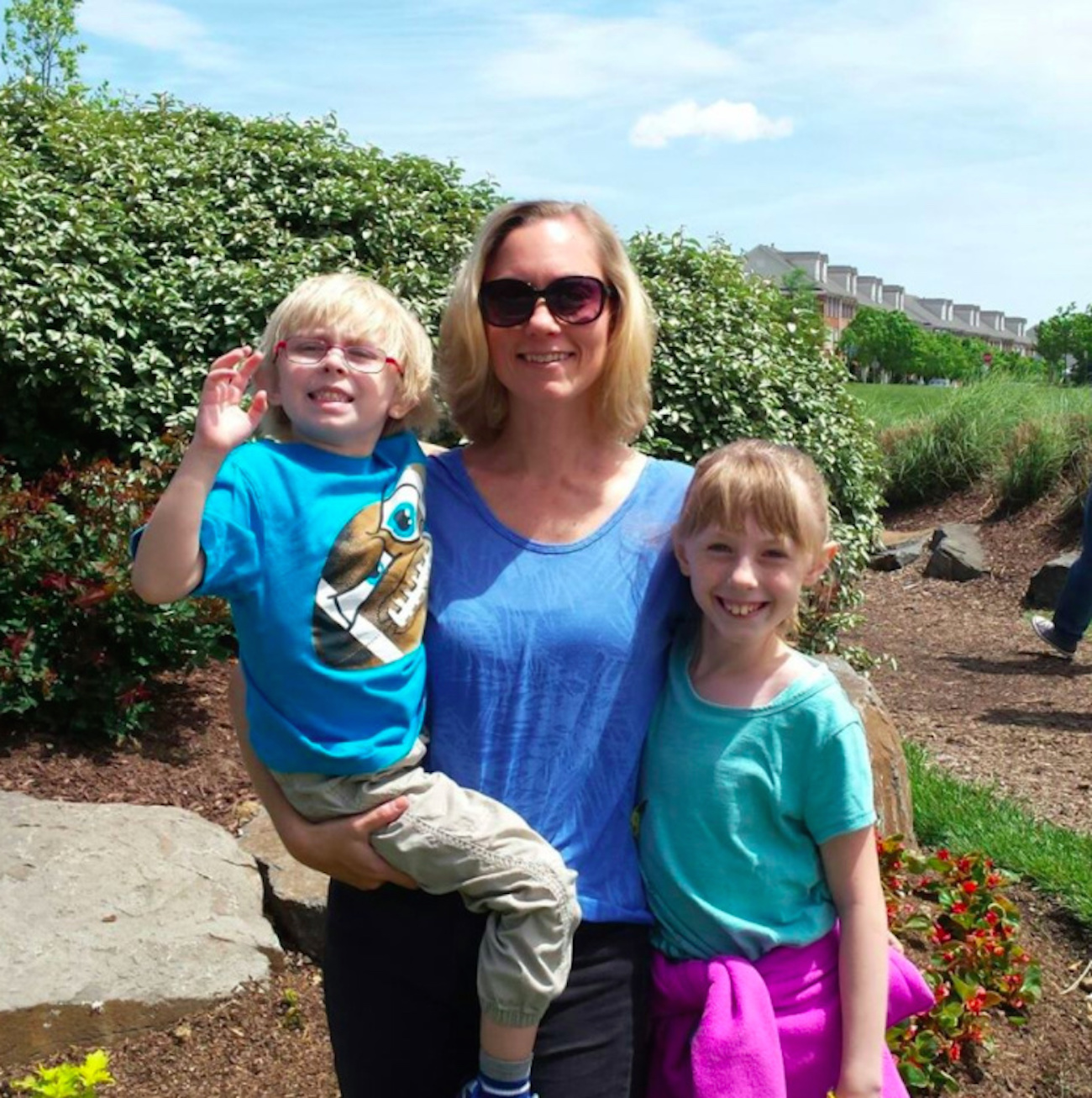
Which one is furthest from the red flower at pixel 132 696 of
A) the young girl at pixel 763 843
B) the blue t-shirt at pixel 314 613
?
the young girl at pixel 763 843

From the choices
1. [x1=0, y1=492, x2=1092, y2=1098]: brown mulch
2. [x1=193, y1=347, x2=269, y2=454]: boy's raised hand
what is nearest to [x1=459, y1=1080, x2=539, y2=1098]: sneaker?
[x1=193, y1=347, x2=269, y2=454]: boy's raised hand

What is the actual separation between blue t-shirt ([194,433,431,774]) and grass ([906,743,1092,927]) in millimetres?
3058

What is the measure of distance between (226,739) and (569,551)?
300cm

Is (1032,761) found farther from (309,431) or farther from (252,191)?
(309,431)

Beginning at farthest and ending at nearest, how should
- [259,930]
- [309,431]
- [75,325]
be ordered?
[75,325], [259,930], [309,431]

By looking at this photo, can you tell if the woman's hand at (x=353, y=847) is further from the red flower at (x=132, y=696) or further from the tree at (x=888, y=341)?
the tree at (x=888, y=341)

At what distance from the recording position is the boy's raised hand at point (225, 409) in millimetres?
1798

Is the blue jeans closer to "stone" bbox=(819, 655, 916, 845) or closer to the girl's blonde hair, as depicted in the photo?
"stone" bbox=(819, 655, 916, 845)

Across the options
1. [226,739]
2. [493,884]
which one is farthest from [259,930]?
[493,884]

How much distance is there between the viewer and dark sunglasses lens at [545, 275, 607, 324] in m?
2.13

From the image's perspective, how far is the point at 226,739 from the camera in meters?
4.76

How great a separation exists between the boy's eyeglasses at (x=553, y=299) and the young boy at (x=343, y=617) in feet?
0.70

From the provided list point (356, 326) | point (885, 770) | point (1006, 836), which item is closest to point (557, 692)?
point (356, 326)

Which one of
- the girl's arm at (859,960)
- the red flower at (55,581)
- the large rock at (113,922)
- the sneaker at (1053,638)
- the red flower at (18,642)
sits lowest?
the large rock at (113,922)
